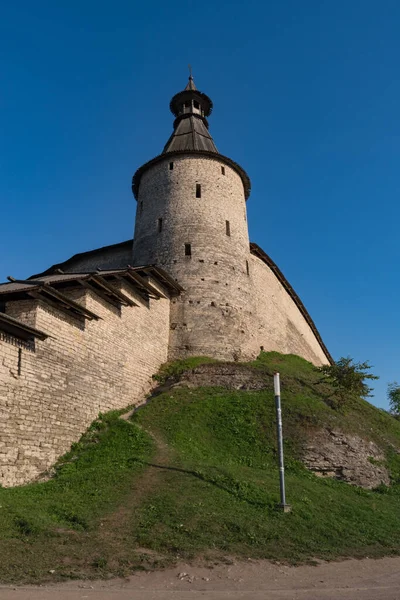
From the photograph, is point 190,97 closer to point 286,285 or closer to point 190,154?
point 190,154

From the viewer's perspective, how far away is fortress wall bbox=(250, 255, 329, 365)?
1036 inches

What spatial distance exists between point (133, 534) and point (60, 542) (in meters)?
1.30

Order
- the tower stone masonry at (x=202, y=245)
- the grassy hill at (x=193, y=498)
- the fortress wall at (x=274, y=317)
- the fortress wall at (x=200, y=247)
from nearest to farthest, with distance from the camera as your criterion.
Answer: the grassy hill at (x=193, y=498), the fortress wall at (x=200, y=247), the tower stone masonry at (x=202, y=245), the fortress wall at (x=274, y=317)

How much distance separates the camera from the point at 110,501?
33.2ft

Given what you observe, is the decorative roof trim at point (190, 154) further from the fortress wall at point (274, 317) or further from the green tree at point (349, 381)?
the green tree at point (349, 381)

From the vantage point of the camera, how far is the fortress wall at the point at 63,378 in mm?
11992

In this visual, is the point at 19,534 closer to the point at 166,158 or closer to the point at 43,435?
the point at 43,435

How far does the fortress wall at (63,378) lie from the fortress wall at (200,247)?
289 centimetres

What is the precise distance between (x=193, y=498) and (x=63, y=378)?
5.80 m

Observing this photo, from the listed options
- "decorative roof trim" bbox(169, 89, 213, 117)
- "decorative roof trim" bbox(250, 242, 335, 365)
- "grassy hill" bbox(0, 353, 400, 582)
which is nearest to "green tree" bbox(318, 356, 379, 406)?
"grassy hill" bbox(0, 353, 400, 582)

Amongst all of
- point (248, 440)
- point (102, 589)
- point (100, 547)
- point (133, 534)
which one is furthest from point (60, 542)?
point (248, 440)

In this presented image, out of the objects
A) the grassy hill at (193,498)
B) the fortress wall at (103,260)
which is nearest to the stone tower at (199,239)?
the fortress wall at (103,260)

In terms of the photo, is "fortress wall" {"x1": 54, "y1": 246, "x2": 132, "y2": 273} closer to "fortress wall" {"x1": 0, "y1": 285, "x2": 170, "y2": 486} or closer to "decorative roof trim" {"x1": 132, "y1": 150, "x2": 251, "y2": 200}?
"decorative roof trim" {"x1": 132, "y1": 150, "x2": 251, "y2": 200}

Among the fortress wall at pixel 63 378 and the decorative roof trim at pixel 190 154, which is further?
the decorative roof trim at pixel 190 154
